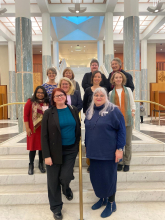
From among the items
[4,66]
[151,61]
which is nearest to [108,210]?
[151,61]

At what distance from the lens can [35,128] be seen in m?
3.30

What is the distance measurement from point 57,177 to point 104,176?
2.14ft

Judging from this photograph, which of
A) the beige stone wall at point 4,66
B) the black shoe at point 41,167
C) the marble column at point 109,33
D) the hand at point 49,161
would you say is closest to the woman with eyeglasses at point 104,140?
the hand at point 49,161

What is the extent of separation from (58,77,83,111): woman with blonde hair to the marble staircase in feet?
4.35

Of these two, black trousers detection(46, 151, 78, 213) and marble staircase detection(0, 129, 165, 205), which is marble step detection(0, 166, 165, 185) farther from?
black trousers detection(46, 151, 78, 213)

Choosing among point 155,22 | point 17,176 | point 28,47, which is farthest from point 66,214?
point 155,22

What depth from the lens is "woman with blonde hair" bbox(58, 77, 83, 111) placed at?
3.11 m

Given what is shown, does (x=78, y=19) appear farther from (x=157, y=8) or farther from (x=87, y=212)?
(x=87, y=212)

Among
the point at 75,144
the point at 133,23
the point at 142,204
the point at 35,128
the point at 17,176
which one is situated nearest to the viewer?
the point at 75,144

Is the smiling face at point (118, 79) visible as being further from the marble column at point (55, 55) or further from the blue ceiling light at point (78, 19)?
the blue ceiling light at point (78, 19)

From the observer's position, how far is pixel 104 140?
2496 mm

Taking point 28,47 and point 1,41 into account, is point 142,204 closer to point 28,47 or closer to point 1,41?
point 28,47

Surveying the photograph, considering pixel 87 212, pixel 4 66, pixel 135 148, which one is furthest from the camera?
pixel 4 66

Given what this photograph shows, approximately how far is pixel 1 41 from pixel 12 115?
261 inches
